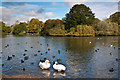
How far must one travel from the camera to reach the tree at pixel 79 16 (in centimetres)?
6969

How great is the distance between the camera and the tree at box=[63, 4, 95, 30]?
69.7m

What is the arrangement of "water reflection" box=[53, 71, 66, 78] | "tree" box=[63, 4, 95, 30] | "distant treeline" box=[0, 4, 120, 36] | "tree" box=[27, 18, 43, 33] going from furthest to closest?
A: 1. "tree" box=[27, 18, 43, 33]
2. "tree" box=[63, 4, 95, 30]
3. "distant treeline" box=[0, 4, 120, 36]
4. "water reflection" box=[53, 71, 66, 78]

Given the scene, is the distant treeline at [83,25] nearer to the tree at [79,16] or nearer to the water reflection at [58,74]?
the tree at [79,16]

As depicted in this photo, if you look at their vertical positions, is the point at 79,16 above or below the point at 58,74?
above

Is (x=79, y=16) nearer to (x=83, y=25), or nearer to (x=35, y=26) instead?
(x=83, y=25)

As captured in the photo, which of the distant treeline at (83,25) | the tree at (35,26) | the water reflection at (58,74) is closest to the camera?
the water reflection at (58,74)

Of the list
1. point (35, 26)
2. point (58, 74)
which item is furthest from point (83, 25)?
point (35, 26)

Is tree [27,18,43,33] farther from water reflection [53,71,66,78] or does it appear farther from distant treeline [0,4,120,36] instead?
water reflection [53,71,66,78]

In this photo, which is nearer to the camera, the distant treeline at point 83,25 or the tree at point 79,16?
the distant treeline at point 83,25

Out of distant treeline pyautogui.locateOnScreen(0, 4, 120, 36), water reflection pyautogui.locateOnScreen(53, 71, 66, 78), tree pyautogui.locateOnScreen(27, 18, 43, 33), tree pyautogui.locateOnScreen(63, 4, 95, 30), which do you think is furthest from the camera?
tree pyautogui.locateOnScreen(27, 18, 43, 33)

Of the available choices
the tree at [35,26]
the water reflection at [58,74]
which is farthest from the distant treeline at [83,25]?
the water reflection at [58,74]

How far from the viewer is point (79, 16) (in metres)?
70.7

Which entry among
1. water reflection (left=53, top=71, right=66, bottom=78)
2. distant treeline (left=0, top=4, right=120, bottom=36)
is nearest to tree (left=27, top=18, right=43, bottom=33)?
distant treeline (left=0, top=4, right=120, bottom=36)

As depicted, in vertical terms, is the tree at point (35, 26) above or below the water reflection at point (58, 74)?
above
